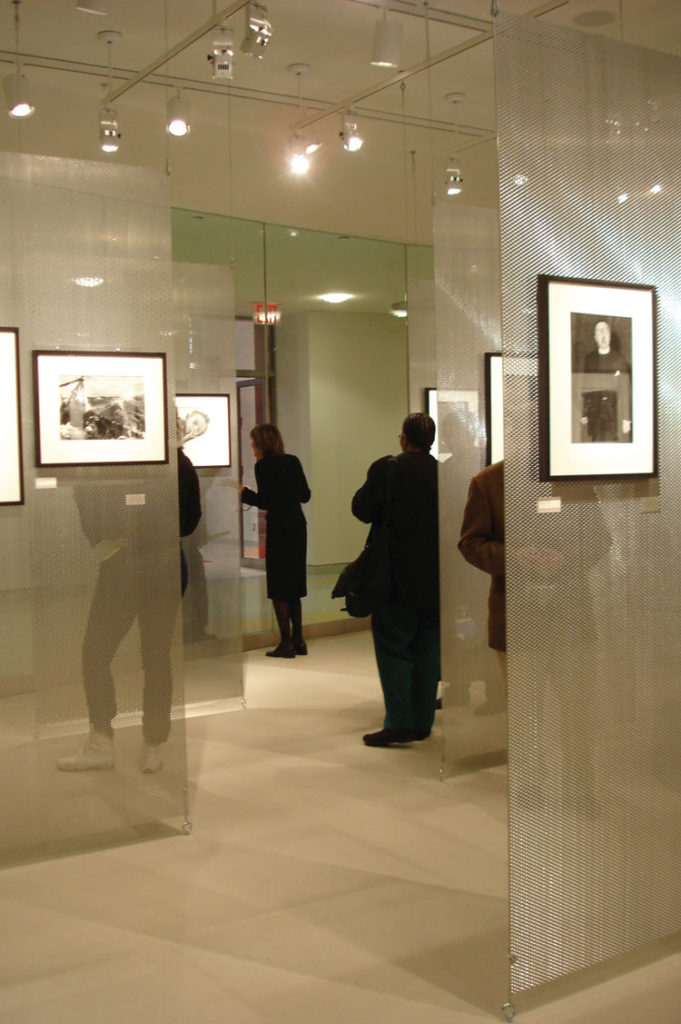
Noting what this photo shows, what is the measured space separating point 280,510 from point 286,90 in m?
3.02

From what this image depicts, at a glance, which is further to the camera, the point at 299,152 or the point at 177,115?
the point at 299,152

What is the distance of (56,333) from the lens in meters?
4.05

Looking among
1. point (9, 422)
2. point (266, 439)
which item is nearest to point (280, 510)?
point (266, 439)

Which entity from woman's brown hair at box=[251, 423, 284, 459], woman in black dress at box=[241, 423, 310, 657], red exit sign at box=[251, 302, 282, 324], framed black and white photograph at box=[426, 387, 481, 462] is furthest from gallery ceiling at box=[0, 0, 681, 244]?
woman in black dress at box=[241, 423, 310, 657]

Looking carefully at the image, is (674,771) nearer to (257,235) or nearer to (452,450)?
(452,450)

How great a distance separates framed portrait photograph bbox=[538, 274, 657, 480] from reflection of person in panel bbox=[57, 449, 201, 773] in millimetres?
1908

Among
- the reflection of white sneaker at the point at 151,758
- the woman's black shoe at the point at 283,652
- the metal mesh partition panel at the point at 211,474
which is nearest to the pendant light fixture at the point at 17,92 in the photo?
the metal mesh partition panel at the point at 211,474

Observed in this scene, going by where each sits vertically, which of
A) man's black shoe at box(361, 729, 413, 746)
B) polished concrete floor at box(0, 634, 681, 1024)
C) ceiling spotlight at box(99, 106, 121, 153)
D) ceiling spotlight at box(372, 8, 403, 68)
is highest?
ceiling spotlight at box(372, 8, 403, 68)

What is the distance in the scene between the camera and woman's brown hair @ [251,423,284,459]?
7910mm

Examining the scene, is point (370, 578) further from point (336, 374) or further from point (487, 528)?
point (336, 374)

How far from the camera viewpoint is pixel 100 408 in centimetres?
414

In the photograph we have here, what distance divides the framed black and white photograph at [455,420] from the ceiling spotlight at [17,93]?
9.76ft

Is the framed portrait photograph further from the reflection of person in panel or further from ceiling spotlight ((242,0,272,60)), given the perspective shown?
ceiling spotlight ((242,0,272,60))

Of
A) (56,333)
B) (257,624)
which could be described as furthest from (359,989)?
(257,624)
